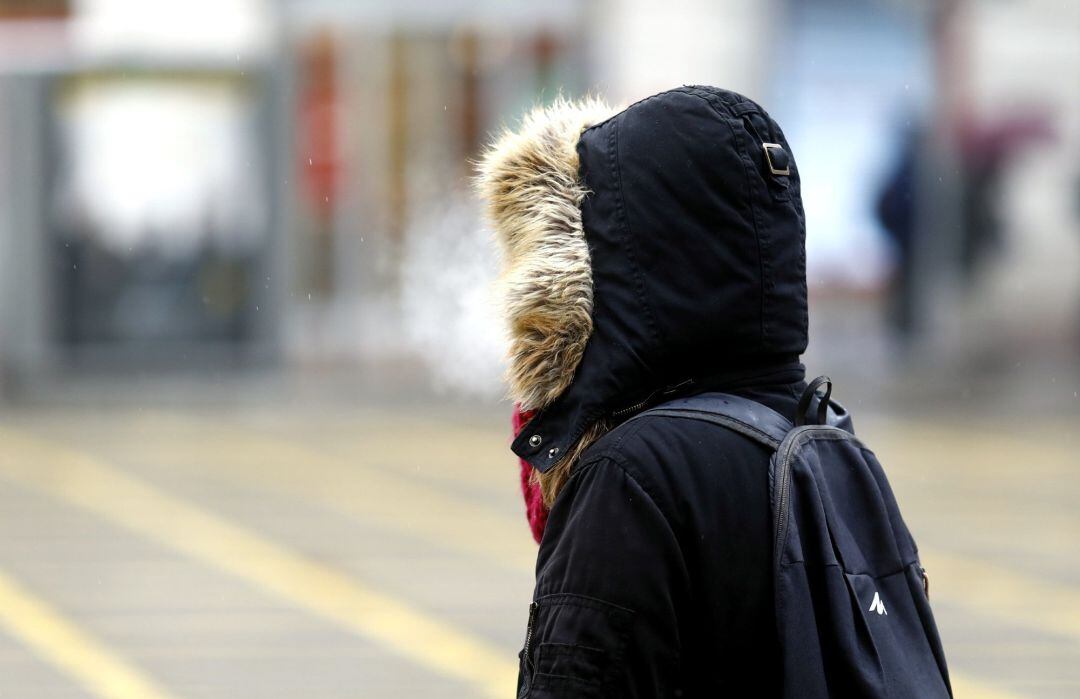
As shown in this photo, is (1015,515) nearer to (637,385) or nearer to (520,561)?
(520,561)

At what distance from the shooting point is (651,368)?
1820mm

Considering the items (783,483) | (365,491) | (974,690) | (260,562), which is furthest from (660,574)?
(365,491)

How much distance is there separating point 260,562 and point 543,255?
6.92 m

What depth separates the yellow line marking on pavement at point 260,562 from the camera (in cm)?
661

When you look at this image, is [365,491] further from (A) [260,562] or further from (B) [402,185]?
(B) [402,185]

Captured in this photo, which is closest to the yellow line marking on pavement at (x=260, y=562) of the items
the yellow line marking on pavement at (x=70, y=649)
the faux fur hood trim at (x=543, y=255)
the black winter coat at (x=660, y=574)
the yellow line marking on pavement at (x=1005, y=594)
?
the yellow line marking on pavement at (x=70, y=649)

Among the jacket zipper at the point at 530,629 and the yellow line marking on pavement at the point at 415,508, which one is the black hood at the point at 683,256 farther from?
the yellow line marking on pavement at the point at 415,508

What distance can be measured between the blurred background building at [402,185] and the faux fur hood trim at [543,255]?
42.5ft

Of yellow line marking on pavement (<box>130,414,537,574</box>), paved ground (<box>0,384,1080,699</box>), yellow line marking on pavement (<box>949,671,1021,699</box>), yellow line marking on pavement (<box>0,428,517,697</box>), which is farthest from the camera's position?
yellow line marking on pavement (<box>130,414,537,574</box>)

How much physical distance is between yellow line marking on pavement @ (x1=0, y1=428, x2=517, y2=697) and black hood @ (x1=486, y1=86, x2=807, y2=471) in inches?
171

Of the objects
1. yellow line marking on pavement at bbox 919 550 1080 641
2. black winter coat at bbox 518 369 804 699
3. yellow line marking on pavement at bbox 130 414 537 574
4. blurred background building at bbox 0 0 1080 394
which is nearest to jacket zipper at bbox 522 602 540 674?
black winter coat at bbox 518 369 804 699

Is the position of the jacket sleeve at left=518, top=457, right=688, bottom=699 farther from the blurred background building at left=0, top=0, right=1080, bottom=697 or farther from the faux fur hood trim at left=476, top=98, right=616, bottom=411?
the blurred background building at left=0, top=0, right=1080, bottom=697

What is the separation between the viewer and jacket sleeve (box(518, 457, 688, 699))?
1.68 metres

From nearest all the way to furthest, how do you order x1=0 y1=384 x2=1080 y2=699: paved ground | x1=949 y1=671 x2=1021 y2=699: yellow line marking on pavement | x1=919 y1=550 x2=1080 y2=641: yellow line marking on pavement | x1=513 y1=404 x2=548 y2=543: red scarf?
1. x1=513 y1=404 x2=548 y2=543: red scarf
2. x1=949 y1=671 x2=1021 y2=699: yellow line marking on pavement
3. x1=0 y1=384 x2=1080 y2=699: paved ground
4. x1=919 y1=550 x2=1080 y2=641: yellow line marking on pavement
